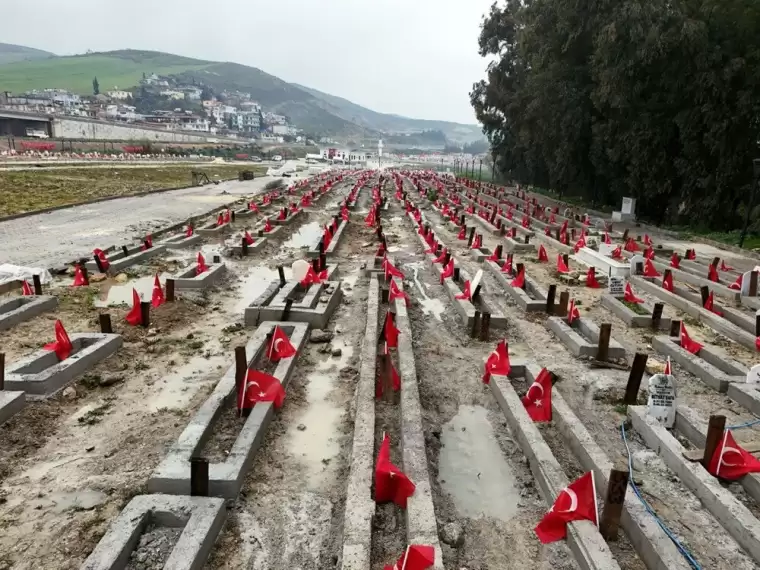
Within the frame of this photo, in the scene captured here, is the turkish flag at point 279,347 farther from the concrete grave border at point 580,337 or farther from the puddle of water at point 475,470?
the concrete grave border at point 580,337

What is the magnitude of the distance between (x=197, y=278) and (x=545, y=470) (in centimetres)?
663

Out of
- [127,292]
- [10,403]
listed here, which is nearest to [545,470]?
[10,403]

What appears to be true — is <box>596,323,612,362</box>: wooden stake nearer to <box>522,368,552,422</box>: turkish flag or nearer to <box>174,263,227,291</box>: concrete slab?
<box>522,368,552,422</box>: turkish flag

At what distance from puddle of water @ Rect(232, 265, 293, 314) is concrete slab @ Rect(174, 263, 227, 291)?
48cm

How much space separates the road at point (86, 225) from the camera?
11.2 meters

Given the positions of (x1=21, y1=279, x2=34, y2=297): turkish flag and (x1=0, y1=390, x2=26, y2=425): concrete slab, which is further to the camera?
(x1=21, y1=279, x2=34, y2=297): turkish flag

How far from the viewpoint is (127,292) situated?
862 cm

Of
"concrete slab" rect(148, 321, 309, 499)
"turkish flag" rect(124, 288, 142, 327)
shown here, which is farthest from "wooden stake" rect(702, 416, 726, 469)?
"turkish flag" rect(124, 288, 142, 327)

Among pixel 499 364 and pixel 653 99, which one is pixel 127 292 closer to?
pixel 499 364

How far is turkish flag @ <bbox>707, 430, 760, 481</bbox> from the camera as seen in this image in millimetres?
4016

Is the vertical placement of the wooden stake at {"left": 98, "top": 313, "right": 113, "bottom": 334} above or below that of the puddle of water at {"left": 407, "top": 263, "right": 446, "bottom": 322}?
above

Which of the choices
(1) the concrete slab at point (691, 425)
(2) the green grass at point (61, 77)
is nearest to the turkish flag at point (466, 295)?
(1) the concrete slab at point (691, 425)

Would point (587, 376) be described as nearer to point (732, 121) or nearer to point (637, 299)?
point (637, 299)

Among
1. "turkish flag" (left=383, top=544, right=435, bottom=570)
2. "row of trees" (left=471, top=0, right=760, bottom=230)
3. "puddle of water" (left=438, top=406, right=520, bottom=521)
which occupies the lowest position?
"puddle of water" (left=438, top=406, right=520, bottom=521)
